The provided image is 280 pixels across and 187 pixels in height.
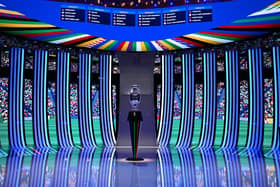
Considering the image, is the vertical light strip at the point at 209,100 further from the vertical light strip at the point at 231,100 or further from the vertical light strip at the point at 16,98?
the vertical light strip at the point at 16,98

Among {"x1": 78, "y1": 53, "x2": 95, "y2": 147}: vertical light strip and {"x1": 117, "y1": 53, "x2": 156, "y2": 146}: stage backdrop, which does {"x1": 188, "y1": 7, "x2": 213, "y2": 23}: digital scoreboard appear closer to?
{"x1": 117, "y1": 53, "x2": 156, "y2": 146}: stage backdrop

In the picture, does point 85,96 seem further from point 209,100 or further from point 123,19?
point 209,100

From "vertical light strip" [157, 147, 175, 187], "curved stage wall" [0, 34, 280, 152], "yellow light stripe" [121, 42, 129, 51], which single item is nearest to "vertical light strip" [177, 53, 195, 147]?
"curved stage wall" [0, 34, 280, 152]

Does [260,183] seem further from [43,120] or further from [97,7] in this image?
[43,120]

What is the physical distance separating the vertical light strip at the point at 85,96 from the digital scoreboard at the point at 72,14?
337cm

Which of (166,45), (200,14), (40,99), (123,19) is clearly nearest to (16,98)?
(40,99)

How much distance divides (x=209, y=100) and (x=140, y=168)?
4872 mm

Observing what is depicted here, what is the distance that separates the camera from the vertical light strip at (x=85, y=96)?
1033cm

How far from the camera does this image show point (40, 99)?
32.6 feet

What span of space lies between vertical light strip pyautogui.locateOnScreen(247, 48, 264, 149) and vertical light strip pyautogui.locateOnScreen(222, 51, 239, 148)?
43cm

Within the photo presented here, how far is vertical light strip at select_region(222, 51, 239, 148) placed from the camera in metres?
9.93

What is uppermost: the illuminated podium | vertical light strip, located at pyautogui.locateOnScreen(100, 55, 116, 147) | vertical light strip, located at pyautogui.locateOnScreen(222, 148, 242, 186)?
vertical light strip, located at pyautogui.locateOnScreen(100, 55, 116, 147)

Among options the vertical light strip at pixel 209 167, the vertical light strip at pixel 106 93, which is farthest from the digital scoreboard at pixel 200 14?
the vertical light strip at pixel 106 93

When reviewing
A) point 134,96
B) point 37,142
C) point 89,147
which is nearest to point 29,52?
point 37,142
